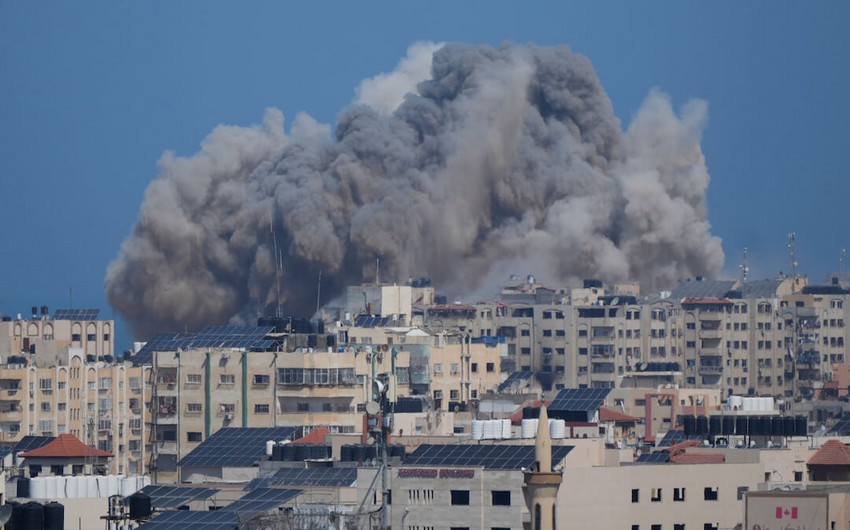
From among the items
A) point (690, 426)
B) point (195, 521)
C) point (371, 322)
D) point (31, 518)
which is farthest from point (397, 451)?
point (371, 322)

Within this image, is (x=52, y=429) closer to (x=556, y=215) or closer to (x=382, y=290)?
(x=382, y=290)

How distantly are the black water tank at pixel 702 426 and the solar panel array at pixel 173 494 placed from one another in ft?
29.0

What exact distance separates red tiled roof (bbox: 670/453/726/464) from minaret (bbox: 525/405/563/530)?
7.95m

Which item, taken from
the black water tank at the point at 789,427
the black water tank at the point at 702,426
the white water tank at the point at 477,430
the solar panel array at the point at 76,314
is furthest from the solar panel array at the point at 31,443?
the solar panel array at the point at 76,314

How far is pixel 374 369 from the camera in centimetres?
5562

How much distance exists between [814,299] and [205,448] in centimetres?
5430

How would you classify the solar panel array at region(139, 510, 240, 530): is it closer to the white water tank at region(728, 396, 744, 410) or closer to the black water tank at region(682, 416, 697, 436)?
the black water tank at region(682, 416, 697, 436)

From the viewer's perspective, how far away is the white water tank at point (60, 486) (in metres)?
35.9

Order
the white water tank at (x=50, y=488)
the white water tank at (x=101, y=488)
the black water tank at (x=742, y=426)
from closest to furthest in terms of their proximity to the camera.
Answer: the white water tank at (x=50, y=488) → the white water tank at (x=101, y=488) → the black water tank at (x=742, y=426)

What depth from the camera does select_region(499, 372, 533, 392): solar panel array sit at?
71525mm

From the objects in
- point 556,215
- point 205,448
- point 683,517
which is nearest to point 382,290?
point 556,215

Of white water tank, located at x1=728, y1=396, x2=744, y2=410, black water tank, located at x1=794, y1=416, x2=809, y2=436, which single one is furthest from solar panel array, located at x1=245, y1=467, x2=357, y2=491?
white water tank, located at x1=728, y1=396, x2=744, y2=410

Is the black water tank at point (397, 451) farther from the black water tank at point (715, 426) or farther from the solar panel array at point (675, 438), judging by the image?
the solar panel array at point (675, 438)

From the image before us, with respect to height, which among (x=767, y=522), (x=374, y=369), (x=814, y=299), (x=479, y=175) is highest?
(x=479, y=175)
